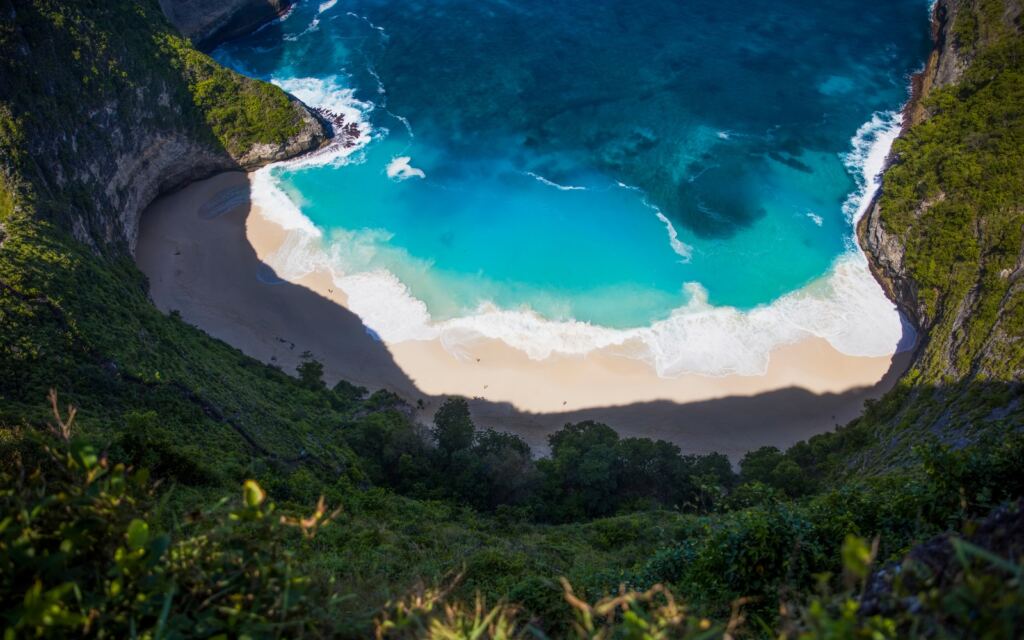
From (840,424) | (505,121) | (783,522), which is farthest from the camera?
(505,121)

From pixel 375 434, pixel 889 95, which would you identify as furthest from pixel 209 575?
pixel 889 95

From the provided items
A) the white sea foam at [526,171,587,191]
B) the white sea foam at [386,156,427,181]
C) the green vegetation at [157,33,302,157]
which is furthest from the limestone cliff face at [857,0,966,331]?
the green vegetation at [157,33,302,157]

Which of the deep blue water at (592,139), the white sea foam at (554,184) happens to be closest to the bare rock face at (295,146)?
the deep blue water at (592,139)

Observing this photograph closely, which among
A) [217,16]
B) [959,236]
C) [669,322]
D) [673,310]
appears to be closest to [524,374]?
[669,322]

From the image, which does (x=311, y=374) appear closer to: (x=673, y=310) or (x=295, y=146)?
(x=673, y=310)

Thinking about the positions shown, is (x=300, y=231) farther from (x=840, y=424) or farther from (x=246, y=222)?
(x=840, y=424)

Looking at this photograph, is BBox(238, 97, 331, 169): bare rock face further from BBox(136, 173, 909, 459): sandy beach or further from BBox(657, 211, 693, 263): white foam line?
BBox(657, 211, 693, 263): white foam line
